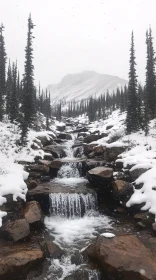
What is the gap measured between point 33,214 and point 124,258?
20.0 ft

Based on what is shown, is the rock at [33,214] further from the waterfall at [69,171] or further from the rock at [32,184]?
the waterfall at [69,171]

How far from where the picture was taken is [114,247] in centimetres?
1145

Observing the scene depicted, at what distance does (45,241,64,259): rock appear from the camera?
12320 mm

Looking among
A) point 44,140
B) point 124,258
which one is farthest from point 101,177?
point 44,140

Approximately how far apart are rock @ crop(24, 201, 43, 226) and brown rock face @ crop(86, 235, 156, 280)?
3.74m

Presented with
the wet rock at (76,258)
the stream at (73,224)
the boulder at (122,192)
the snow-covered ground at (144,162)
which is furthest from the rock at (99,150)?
the wet rock at (76,258)

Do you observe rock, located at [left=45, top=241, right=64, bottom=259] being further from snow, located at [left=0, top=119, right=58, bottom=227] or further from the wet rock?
snow, located at [left=0, top=119, right=58, bottom=227]

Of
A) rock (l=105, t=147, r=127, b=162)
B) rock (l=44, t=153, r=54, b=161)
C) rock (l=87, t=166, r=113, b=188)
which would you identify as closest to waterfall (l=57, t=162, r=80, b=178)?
rock (l=44, t=153, r=54, b=161)

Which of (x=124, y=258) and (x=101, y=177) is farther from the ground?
(x=101, y=177)

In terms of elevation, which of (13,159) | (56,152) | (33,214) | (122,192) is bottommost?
(33,214)

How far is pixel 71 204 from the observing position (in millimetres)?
17688

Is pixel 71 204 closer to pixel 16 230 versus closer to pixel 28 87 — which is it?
pixel 16 230

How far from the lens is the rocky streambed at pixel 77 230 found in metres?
10.9

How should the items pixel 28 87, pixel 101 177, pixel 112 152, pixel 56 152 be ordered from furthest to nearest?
1. pixel 28 87
2. pixel 56 152
3. pixel 112 152
4. pixel 101 177
